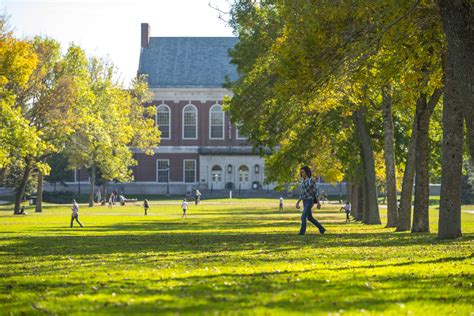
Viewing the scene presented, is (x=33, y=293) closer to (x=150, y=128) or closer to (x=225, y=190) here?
(x=150, y=128)

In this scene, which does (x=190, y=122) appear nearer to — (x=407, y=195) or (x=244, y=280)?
(x=407, y=195)

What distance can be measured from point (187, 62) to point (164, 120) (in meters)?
7.80

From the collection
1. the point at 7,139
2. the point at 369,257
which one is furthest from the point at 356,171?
the point at 369,257

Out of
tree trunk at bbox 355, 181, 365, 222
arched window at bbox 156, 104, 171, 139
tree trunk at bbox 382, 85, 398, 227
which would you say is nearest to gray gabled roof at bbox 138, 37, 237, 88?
arched window at bbox 156, 104, 171, 139

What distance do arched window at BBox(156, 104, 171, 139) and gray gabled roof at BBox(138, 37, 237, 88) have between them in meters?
2.74

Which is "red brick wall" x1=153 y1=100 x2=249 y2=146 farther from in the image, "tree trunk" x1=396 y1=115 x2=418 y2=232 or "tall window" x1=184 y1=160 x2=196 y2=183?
"tree trunk" x1=396 y1=115 x2=418 y2=232

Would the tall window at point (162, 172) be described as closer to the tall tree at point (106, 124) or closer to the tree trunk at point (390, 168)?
the tall tree at point (106, 124)

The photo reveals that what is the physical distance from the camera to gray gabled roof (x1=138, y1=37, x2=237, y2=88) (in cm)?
10719

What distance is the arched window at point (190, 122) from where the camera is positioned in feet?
352

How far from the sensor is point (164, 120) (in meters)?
107

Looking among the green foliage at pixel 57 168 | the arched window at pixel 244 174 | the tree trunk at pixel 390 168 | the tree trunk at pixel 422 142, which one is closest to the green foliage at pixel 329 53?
the tree trunk at pixel 422 142

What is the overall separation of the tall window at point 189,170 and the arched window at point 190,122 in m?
3.07

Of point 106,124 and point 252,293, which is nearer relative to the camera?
point 252,293

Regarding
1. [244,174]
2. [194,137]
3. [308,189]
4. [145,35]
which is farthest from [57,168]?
[308,189]
